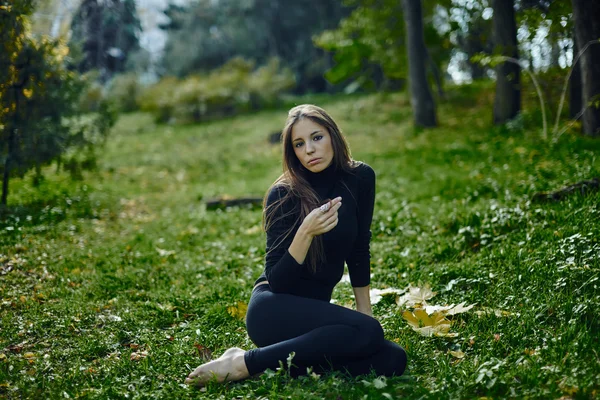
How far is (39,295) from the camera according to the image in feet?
15.1

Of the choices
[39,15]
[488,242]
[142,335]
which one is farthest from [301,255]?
[39,15]

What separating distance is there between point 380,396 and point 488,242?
2738mm

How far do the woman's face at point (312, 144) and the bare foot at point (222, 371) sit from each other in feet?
4.34

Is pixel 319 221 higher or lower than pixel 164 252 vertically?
higher

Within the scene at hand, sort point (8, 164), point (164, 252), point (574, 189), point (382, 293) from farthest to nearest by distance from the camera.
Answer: point (8, 164) < point (164, 252) < point (574, 189) < point (382, 293)

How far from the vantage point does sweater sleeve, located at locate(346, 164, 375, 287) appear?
3.61 m

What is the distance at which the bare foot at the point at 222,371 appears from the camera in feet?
10.2

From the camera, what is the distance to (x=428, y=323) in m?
3.72

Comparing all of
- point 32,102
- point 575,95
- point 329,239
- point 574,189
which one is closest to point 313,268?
point 329,239

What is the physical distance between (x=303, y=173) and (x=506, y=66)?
30.3ft

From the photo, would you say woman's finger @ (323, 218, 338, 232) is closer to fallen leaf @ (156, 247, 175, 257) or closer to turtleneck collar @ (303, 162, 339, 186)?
turtleneck collar @ (303, 162, 339, 186)

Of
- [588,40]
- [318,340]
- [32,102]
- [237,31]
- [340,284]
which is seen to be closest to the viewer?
[318,340]

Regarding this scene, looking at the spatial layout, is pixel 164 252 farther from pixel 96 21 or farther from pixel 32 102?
pixel 96 21

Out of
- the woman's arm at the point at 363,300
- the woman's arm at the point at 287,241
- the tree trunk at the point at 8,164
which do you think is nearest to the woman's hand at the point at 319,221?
the woman's arm at the point at 287,241
